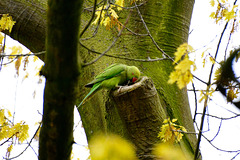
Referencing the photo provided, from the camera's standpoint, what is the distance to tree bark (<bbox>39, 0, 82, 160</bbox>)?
1631 millimetres

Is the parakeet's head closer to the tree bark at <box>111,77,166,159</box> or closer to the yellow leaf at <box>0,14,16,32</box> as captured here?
the tree bark at <box>111,77,166,159</box>

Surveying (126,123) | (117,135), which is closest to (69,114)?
(126,123)

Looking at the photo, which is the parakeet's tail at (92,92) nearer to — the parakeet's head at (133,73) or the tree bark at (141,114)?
the parakeet's head at (133,73)

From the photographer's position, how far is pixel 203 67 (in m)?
3.05

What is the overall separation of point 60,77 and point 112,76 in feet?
5.61

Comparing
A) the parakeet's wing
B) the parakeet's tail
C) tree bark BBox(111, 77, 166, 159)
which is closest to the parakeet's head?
the parakeet's wing

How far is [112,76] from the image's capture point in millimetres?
3430

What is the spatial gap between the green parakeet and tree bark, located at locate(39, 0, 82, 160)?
4.43ft

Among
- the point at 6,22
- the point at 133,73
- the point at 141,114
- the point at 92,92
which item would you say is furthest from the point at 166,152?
the point at 6,22

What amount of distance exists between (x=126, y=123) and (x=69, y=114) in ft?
2.90

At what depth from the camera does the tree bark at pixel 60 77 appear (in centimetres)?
163

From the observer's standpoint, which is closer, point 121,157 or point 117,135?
point 121,157

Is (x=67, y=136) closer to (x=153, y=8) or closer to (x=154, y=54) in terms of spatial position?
(x=154, y=54)

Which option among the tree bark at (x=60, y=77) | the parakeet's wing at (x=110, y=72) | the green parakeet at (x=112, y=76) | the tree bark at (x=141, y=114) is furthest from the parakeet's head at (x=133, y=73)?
the tree bark at (x=60, y=77)
